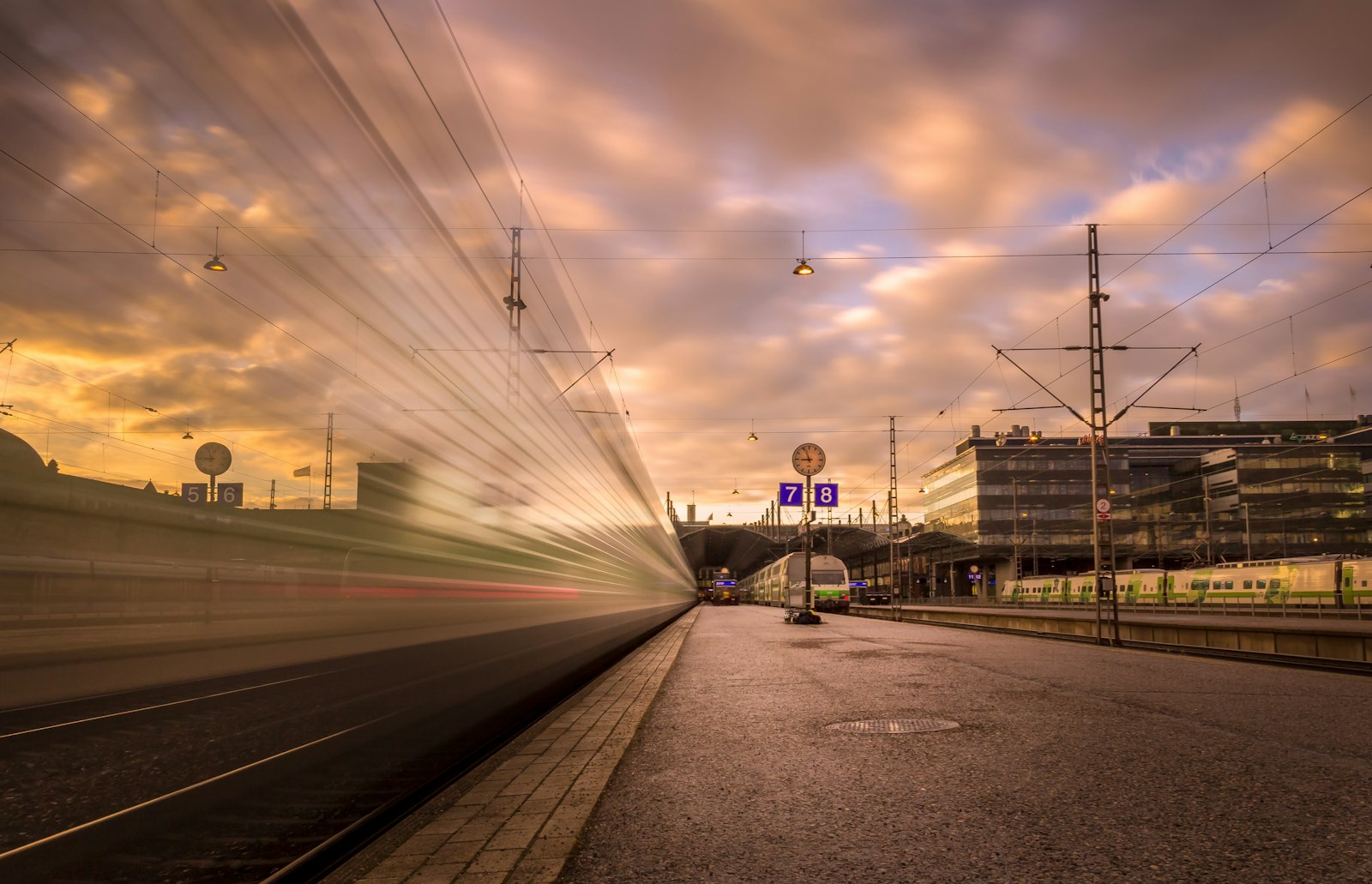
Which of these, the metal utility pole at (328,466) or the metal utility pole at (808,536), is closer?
the metal utility pole at (328,466)

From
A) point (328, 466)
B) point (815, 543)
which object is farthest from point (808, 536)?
point (815, 543)

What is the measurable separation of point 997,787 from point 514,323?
4.26 meters

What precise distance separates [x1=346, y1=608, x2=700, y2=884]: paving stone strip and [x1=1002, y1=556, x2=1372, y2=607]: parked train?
82.3 feet

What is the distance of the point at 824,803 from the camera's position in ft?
17.5

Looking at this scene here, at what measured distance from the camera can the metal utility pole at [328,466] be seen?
12.6 ft

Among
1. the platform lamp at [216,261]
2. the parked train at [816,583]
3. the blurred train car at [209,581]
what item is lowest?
the parked train at [816,583]

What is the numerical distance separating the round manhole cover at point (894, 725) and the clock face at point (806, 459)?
22.9 metres

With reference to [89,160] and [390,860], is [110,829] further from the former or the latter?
[89,160]

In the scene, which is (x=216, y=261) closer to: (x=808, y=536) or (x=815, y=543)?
(x=808, y=536)

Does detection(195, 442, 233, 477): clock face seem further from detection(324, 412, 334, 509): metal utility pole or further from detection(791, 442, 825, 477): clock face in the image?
detection(791, 442, 825, 477): clock face

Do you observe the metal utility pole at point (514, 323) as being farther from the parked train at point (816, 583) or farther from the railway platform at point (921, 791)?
the parked train at point (816, 583)

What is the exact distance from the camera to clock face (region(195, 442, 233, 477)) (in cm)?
299

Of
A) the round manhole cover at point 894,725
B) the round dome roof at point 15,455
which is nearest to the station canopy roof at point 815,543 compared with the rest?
the round manhole cover at point 894,725

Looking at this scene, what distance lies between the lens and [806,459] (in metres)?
31.5
